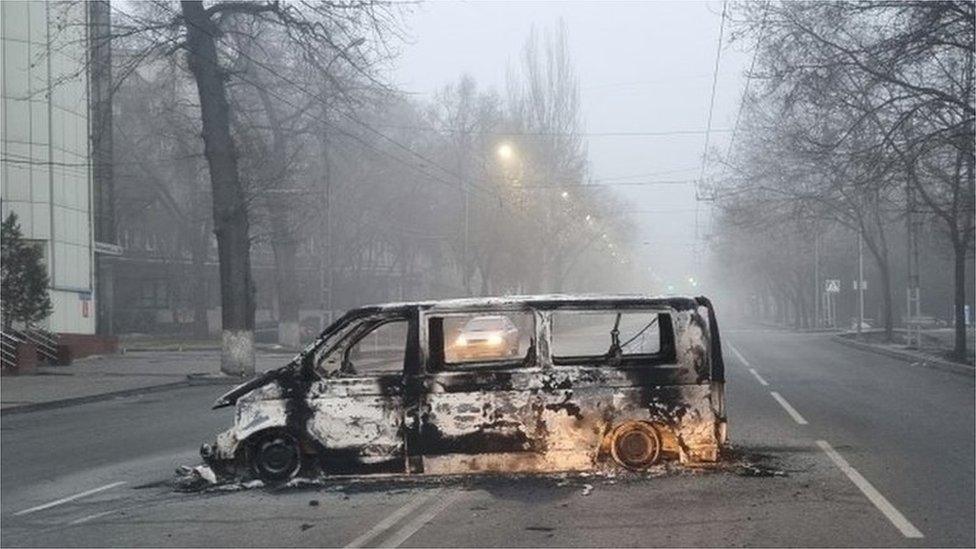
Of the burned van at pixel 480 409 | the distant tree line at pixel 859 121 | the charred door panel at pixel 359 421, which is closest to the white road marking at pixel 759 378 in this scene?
the distant tree line at pixel 859 121

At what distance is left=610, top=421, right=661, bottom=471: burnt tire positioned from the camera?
10.1 m

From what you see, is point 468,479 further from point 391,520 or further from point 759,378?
point 759,378

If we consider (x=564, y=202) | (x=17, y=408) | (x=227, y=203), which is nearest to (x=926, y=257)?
(x=564, y=202)

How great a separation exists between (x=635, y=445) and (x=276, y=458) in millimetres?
3214

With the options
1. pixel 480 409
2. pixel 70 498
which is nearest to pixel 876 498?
pixel 480 409

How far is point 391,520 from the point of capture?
340 inches

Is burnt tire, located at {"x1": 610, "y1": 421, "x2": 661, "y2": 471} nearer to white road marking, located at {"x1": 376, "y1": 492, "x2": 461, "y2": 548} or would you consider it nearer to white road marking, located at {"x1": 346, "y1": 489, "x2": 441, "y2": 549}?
white road marking, located at {"x1": 376, "y1": 492, "x2": 461, "y2": 548}

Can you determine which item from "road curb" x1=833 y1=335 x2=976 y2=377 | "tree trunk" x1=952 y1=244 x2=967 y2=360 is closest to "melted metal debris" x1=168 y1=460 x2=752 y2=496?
"road curb" x1=833 y1=335 x2=976 y2=377

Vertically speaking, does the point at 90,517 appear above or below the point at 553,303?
below

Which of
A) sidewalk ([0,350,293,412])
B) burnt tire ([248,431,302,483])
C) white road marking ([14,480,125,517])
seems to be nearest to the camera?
white road marking ([14,480,125,517])

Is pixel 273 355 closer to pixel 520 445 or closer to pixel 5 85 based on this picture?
pixel 5 85

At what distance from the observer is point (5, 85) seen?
3644 cm

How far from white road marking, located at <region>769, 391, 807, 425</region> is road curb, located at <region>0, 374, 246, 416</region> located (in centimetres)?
1299

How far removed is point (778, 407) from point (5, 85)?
28800 mm
